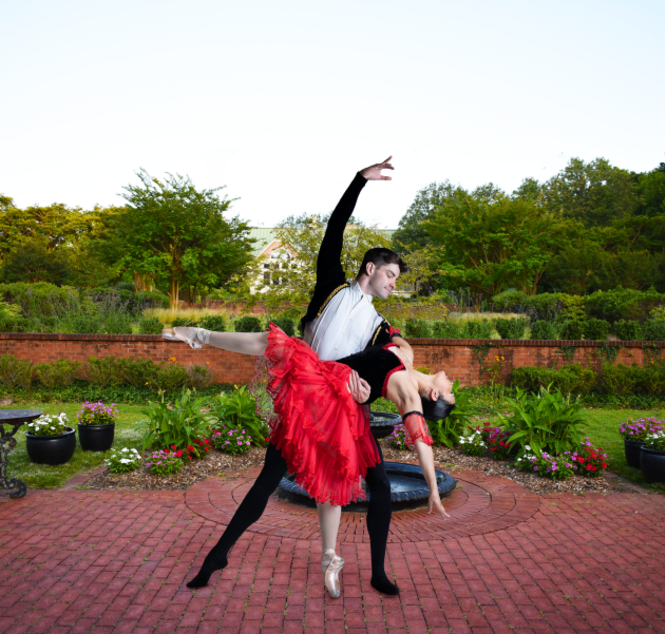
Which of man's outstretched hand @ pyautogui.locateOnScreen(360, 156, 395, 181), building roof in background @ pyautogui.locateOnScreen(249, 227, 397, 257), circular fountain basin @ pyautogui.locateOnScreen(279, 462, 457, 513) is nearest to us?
man's outstretched hand @ pyautogui.locateOnScreen(360, 156, 395, 181)

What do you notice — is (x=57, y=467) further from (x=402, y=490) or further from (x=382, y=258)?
(x=382, y=258)

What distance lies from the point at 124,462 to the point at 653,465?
17.2ft

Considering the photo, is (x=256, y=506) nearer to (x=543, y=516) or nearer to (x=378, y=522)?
(x=378, y=522)

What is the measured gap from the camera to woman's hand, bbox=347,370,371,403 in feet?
9.16

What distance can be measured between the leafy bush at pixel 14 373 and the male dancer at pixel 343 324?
8.44m

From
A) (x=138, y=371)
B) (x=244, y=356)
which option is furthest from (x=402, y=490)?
(x=138, y=371)

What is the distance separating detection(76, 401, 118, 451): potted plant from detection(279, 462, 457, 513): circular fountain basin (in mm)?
2485

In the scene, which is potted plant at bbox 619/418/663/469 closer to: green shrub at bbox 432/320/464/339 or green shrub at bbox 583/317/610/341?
green shrub at bbox 583/317/610/341

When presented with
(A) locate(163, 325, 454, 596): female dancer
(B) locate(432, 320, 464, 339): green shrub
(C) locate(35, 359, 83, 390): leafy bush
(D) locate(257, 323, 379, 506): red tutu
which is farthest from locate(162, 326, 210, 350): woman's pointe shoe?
(B) locate(432, 320, 464, 339): green shrub

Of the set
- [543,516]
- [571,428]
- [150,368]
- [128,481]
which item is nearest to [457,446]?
[571,428]

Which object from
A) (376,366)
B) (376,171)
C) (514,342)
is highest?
(376,171)

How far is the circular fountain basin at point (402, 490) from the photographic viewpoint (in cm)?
480

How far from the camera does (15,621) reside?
2951 millimetres

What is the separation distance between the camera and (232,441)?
639 centimetres
